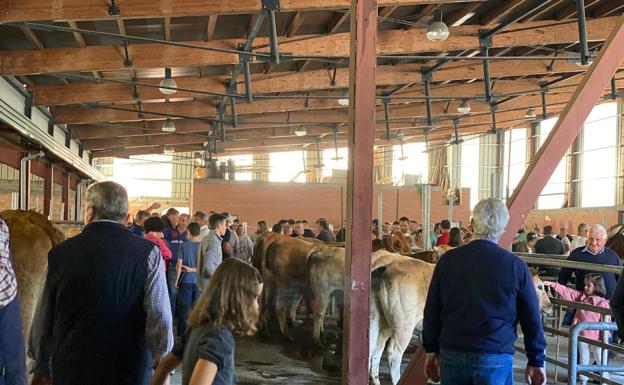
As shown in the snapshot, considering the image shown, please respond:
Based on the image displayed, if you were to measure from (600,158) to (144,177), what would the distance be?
24.7 meters

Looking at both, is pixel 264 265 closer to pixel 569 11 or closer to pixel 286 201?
pixel 569 11

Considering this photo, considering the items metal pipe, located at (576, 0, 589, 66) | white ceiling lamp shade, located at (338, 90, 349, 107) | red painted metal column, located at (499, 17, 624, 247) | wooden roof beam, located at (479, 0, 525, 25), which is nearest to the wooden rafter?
metal pipe, located at (576, 0, 589, 66)

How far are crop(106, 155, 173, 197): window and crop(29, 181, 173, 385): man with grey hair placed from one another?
36.7m

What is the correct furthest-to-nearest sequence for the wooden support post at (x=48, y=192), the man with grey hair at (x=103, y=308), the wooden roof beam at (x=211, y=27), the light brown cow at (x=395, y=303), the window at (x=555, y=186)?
the window at (x=555, y=186)
the wooden support post at (x=48, y=192)
the wooden roof beam at (x=211, y=27)
the light brown cow at (x=395, y=303)
the man with grey hair at (x=103, y=308)

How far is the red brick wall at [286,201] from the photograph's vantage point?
2489 centimetres

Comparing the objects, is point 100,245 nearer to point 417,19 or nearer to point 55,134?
point 417,19

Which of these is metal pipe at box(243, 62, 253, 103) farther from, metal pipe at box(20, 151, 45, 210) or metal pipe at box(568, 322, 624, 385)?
metal pipe at box(568, 322, 624, 385)

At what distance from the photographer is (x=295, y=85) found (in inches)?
563

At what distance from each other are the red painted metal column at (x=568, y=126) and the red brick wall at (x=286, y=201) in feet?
63.9

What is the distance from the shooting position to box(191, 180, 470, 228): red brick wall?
2489cm

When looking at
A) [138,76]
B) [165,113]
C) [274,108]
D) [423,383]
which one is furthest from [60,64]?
[423,383]

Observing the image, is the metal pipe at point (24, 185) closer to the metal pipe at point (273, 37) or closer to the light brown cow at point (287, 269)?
the light brown cow at point (287, 269)

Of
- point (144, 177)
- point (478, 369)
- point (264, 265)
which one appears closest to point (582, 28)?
point (264, 265)

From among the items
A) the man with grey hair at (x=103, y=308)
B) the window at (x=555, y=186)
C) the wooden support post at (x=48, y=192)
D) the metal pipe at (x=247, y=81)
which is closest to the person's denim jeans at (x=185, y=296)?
the metal pipe at (x=247, y=81)
